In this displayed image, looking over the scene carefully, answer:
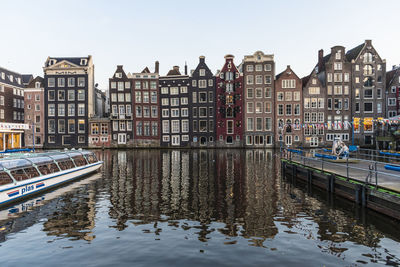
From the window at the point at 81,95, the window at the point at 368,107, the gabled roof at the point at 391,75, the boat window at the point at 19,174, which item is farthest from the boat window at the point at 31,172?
the gabled roof at the point at 391,75

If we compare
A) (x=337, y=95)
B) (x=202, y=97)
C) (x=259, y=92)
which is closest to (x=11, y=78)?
(x=202, y=97)

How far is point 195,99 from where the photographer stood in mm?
75062

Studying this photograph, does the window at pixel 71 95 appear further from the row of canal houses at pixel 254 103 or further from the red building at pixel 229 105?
the red building at pixel 229 105

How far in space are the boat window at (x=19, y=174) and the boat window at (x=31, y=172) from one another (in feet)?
0.98

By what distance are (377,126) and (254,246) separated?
74318mm

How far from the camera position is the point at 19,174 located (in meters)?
19.6

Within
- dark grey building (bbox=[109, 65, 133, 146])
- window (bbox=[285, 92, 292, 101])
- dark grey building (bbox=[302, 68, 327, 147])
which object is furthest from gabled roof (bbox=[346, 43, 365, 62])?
dark grey building (bbox=[109, 65, 133, 146])

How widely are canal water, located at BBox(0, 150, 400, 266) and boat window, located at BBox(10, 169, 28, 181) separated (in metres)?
1.81

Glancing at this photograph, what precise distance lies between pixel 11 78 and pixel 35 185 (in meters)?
74.9

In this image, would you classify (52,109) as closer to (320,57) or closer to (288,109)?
(288,109)

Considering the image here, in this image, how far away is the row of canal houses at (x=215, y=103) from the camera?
72.2 meters

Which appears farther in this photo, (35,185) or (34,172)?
(34,172)

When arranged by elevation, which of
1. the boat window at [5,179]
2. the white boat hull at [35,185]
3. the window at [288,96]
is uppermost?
the window at [288,96]

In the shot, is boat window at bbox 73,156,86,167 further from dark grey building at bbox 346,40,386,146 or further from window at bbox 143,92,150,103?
dark grey building at bbox 346,40,386,146
